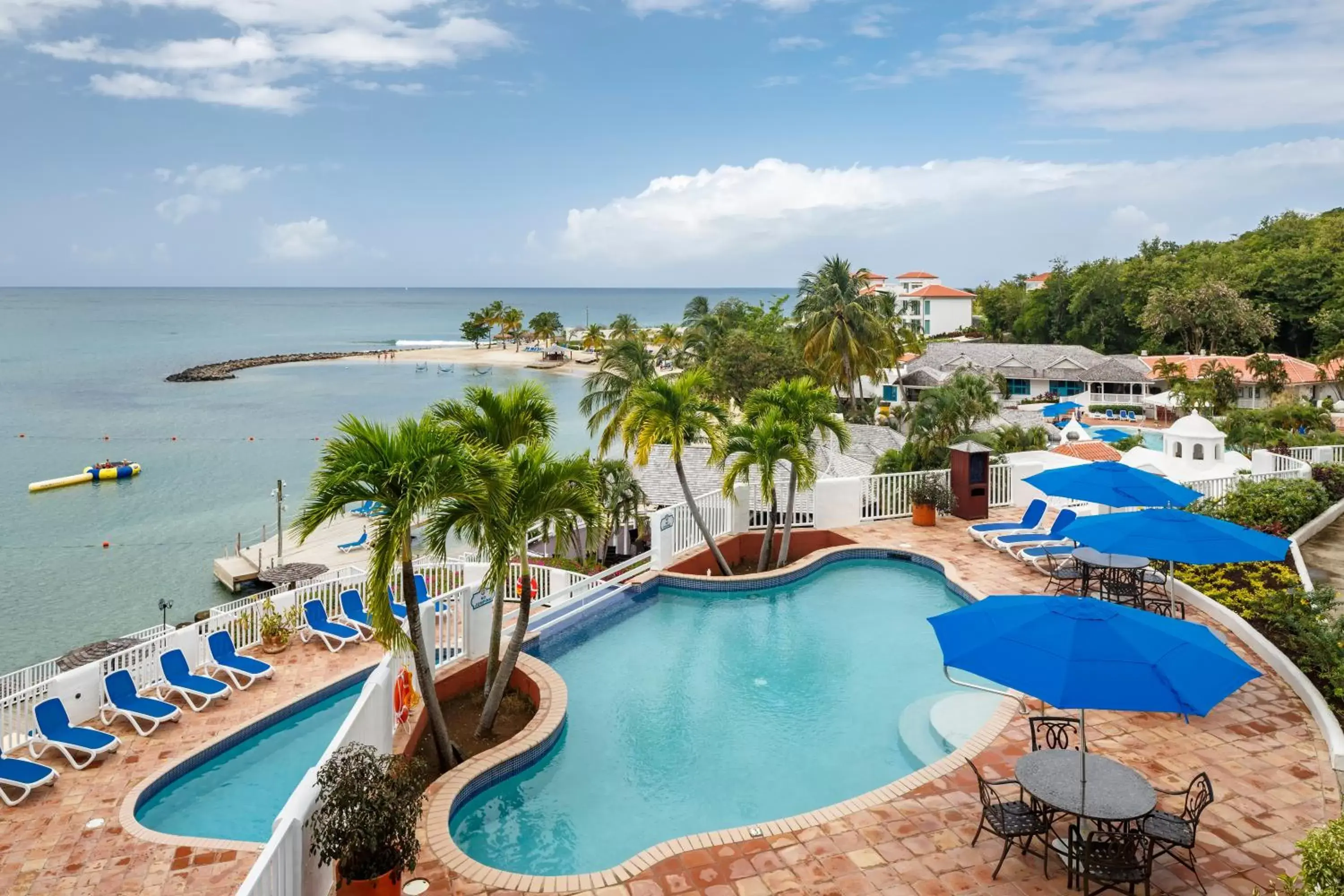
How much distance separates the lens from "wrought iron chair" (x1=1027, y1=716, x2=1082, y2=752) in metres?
7.12

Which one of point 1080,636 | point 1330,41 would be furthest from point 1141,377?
point 1080,636

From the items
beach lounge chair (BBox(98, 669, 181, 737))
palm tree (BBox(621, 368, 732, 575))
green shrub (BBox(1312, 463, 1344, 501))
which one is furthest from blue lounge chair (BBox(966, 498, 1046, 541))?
beach lounge chair (BBox(98, 669, 181, 737))

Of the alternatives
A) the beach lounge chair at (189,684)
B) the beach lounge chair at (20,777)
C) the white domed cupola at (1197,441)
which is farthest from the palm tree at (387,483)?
the white domed cupola at (1197,441)

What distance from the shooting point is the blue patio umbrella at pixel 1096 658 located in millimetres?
5184

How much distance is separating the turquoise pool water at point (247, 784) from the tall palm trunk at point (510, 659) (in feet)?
6.25

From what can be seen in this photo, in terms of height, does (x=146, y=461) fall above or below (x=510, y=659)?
below

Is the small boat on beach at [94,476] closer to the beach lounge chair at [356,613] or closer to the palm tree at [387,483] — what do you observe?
the beach lounge chair at [356,613]

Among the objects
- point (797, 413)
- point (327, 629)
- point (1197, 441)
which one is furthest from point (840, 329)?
point (327, 629)

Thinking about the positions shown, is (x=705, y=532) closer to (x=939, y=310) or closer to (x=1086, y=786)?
(x=1086, y=786)

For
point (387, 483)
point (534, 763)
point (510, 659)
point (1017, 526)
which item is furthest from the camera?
point (1017, 526)

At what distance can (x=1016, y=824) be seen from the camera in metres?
5.89

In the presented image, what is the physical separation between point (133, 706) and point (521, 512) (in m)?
5.34

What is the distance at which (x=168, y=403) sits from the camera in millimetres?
71062

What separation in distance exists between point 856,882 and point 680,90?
153ft
